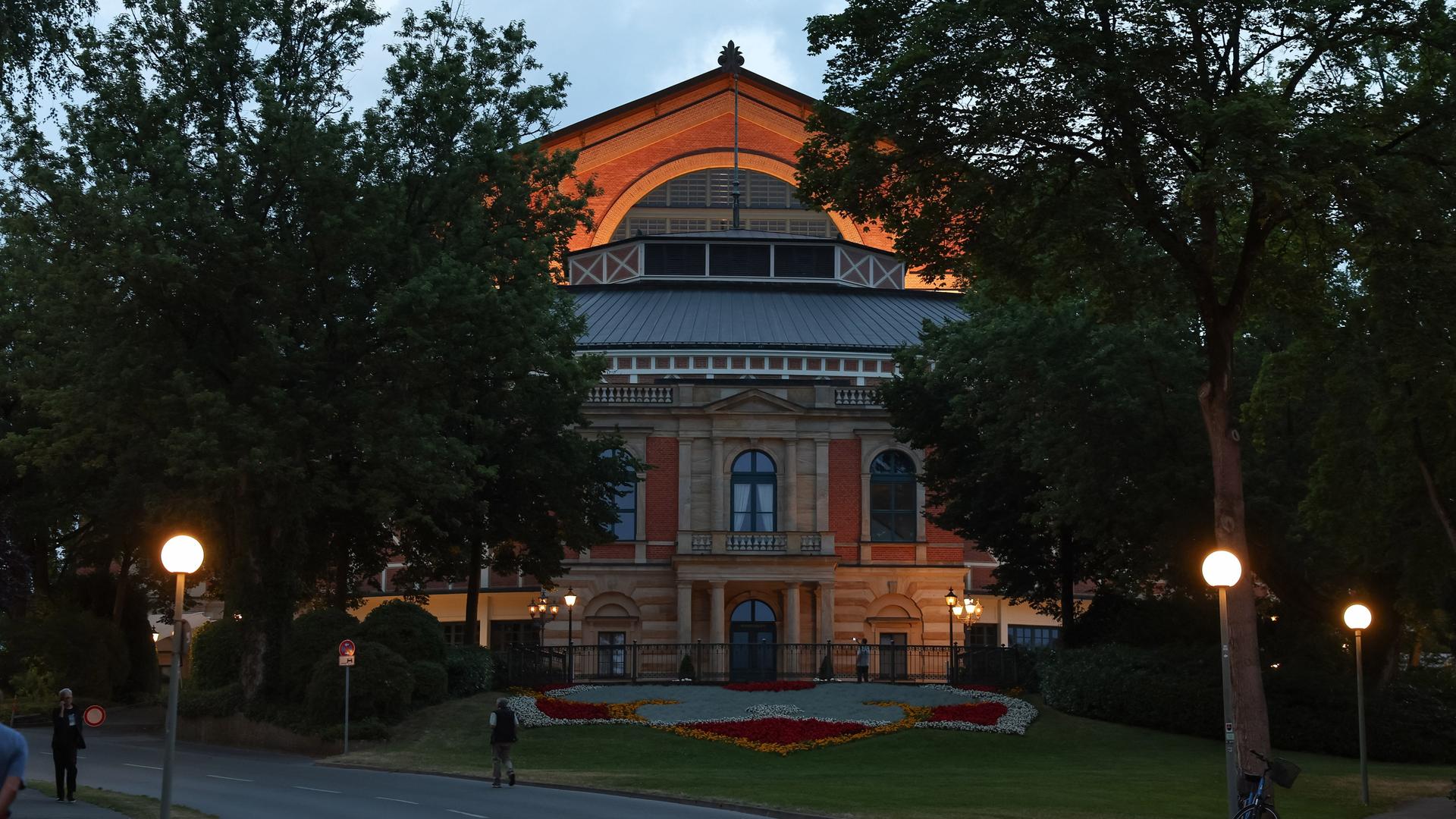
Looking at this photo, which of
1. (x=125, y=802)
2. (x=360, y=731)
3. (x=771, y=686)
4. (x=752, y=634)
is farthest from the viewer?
(x=752, y=634)

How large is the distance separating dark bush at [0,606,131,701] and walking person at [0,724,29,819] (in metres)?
37.1

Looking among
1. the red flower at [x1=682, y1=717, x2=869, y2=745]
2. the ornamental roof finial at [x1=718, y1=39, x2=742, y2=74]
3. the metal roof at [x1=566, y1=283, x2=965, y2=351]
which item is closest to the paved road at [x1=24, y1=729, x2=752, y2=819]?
the red flower at [x1=682, y1=717, x2=869, y2=745]

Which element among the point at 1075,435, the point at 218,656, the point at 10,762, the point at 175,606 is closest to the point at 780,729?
the point at 1075,435

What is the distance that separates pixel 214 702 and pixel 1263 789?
2522 cm

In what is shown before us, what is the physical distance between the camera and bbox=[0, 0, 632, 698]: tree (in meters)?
31.2

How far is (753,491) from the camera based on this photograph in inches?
2213

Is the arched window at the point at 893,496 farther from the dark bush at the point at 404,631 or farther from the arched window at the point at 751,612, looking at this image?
the dark bush at the point at 404,631

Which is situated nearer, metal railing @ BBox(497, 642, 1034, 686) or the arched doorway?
metal railing @ BBox(497, 642, 1034, 686)

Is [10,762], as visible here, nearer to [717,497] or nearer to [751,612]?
[717,497]

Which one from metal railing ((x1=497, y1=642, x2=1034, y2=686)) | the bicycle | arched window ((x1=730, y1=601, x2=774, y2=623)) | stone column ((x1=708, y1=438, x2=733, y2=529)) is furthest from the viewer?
arched window ((x1=730, y1=601, x2=774, y2=623))

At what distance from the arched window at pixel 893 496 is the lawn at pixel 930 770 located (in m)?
16.6

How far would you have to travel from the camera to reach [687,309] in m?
64.0

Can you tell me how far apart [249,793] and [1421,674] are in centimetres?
3327

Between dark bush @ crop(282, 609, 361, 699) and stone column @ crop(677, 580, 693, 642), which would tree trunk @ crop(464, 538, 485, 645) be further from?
stone column @ crop(677, 580, 693, 642)
